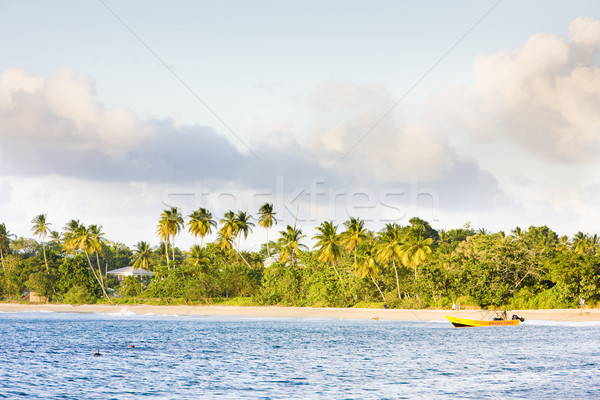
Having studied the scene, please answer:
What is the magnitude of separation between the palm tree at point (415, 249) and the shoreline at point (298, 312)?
232 inches

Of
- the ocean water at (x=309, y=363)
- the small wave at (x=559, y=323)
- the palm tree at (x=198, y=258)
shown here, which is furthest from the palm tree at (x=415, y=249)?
the palm tree at (x=198, y=258)

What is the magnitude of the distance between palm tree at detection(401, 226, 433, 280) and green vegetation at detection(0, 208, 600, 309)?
0.12 meters

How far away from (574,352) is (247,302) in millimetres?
58088

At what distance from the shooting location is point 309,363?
121 feet

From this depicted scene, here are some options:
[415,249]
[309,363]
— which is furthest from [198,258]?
[309,363]

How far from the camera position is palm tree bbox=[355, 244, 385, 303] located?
251 feet

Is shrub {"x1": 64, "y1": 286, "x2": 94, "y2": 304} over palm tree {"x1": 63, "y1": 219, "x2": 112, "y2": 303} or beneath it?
beneath

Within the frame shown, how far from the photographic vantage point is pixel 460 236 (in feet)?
372

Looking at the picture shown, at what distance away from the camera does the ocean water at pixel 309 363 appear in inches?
1085

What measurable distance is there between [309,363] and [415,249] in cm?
3836

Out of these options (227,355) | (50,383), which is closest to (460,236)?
(227,355)

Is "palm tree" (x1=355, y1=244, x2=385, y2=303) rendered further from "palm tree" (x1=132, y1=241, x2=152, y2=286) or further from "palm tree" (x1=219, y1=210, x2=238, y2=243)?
"palm tree" (x1=132, y1=241, x2=152, y2=286)

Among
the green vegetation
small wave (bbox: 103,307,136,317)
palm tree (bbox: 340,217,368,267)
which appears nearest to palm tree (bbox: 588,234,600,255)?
the green vegetation

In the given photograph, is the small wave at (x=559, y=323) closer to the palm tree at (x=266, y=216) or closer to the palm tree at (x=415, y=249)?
the palm tree at (x=415, y=249)
